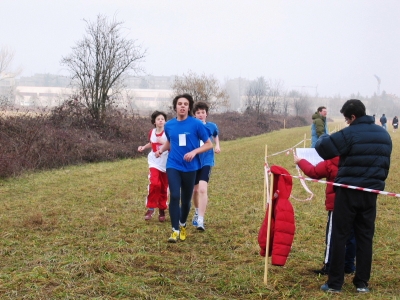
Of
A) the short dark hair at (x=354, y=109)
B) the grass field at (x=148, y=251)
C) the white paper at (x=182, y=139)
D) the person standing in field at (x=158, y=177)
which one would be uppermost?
the short dark hair at (x=354, y=109)

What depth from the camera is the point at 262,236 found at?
5172mm

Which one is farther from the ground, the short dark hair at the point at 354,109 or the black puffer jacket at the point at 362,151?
the short dark hair at the point at 354,109

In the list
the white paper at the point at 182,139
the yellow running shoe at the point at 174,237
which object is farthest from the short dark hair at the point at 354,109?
the yellow running shoe at the point at 174,237

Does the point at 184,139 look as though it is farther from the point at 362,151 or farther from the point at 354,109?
the point at 362,151

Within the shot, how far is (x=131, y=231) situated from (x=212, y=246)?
1422mm

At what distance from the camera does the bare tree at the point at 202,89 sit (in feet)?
146

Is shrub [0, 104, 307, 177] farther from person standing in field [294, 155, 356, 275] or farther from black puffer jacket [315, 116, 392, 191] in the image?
black puffer jacket [315, 116, 392, 191]

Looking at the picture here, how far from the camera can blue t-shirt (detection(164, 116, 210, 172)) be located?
269 inches

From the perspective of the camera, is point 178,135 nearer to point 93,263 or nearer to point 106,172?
point 93,263

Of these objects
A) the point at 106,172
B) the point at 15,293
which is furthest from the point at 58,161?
the point at 15,293

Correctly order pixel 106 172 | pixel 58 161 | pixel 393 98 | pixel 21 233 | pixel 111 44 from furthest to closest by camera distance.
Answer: pixel 393 98, pixel 111 44, pixel 58 161, pixel 106 172, pixel 21 233

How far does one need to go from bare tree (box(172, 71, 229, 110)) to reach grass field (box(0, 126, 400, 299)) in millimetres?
33475

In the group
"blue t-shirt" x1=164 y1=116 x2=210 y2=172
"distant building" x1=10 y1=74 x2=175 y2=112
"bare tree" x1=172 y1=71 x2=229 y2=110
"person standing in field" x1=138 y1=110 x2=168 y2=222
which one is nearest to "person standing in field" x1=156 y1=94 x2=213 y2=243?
"blue t-shirt" x1=164 y1=116 x2=210 y2=172

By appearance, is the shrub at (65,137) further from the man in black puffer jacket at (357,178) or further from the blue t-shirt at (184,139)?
the man in black puffer jacket at (357,178)
